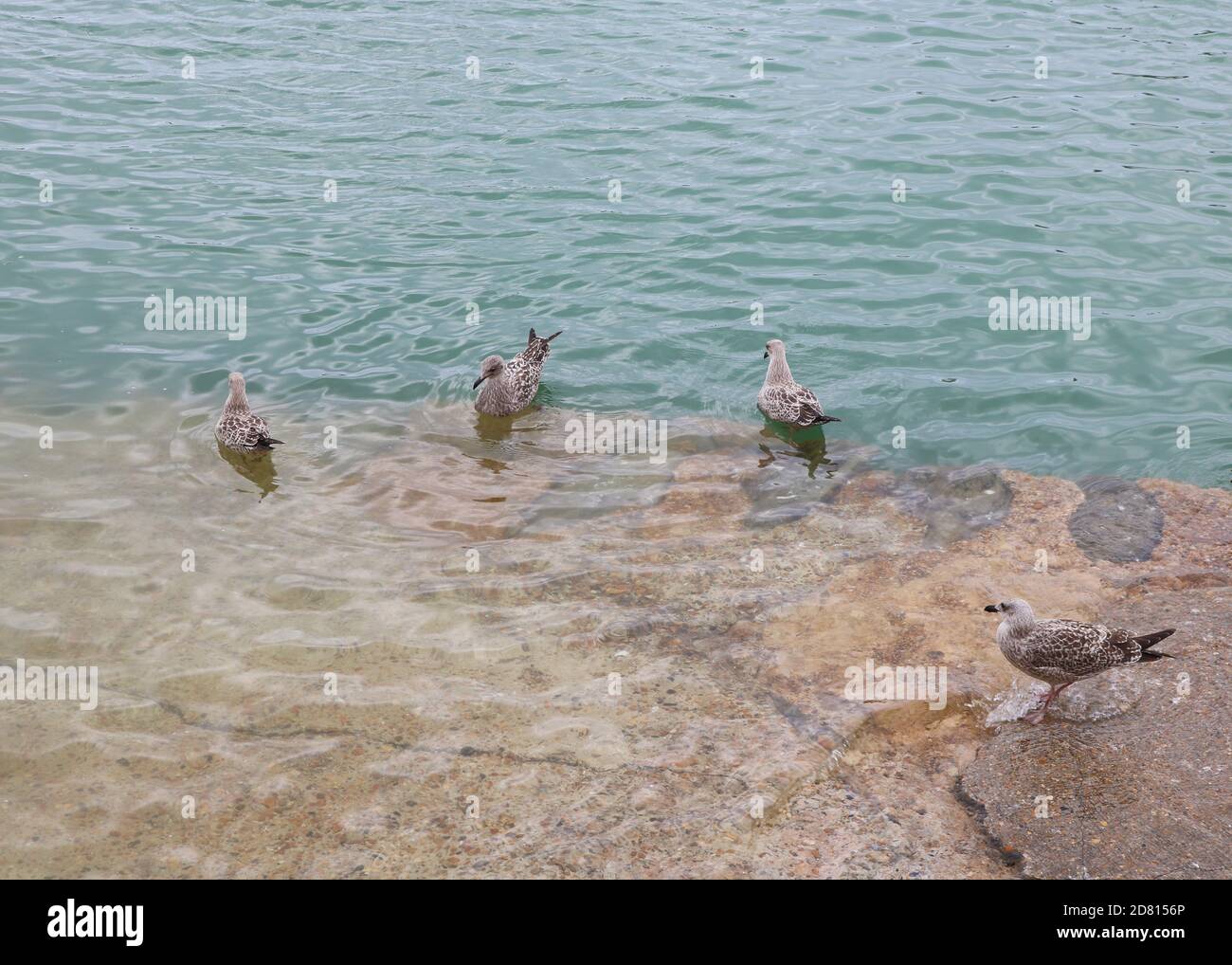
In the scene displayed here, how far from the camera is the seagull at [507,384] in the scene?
13.4m

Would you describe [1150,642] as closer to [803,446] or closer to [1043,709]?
[1043,709]

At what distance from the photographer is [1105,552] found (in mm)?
10234

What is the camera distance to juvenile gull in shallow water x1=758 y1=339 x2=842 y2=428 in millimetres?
12766

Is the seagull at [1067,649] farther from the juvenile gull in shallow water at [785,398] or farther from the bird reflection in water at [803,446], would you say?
the juvenile gull in shallow water at [785,398]

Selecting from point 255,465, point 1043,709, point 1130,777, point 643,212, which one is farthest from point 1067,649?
point 643,212

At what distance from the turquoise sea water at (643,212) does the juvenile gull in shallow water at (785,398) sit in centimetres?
56

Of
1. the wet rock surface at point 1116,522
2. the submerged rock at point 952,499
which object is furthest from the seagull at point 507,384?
the wet rock surface at point 1116,522

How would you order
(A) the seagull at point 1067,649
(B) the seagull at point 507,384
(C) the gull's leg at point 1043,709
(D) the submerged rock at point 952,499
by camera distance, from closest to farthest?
(A) the seagull at point 1067,649 → (C) the gull's leg at point 1043,709 → (D) the submerged rock at point 952,499 → (B) the seagull at point 507,384

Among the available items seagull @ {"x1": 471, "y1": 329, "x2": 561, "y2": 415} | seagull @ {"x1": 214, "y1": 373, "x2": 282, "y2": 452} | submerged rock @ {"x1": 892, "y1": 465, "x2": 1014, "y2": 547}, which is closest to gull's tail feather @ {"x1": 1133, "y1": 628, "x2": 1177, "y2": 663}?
submerged rock @ {"x1": 892, "y1": 465, "x2": 1014, "y2": 547}

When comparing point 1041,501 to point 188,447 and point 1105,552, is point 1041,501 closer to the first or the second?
point 1105,552

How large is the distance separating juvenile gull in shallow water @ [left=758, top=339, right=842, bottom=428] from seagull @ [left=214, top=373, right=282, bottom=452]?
18.1ft

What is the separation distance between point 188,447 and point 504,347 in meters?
4.13

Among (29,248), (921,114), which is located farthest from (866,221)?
(29,248)

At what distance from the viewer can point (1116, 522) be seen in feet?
35.1
